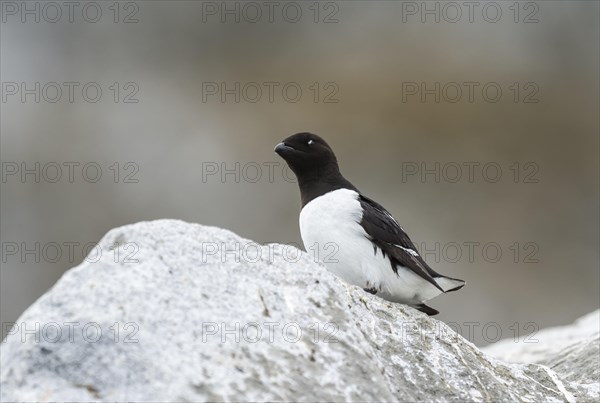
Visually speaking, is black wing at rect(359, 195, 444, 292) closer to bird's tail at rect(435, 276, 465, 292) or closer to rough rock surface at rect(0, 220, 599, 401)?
bird's tail at rect(435, 276, 465, 292)

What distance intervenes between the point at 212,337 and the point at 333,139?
59.5 ft

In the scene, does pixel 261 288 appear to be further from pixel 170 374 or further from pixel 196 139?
pixel 196 139

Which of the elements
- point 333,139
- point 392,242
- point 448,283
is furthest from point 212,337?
point 333,139

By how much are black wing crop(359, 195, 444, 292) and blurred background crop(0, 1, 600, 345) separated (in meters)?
9.88

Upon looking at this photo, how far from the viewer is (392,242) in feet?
26.0

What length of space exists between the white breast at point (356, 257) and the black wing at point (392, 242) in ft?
0.14

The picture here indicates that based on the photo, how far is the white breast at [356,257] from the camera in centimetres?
780

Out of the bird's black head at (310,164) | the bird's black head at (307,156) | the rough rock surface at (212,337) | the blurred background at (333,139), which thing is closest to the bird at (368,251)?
the bird's black head at (310,164)

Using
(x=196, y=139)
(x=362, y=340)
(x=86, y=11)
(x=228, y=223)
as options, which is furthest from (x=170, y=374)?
(x=86, y=11)

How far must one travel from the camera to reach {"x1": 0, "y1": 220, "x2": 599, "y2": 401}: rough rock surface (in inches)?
178

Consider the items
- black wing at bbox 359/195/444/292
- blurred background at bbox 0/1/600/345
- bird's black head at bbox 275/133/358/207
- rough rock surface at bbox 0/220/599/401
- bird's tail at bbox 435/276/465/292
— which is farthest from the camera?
blurred background at bbox 0/1/600/345

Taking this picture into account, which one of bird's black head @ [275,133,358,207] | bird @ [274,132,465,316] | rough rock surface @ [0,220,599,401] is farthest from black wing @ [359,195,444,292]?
rough rock surface @ [0,220,599,401]

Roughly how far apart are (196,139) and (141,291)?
17876mm

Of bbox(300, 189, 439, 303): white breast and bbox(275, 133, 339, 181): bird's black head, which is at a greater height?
bbox(275, 133, 339, 181): bird's black head
